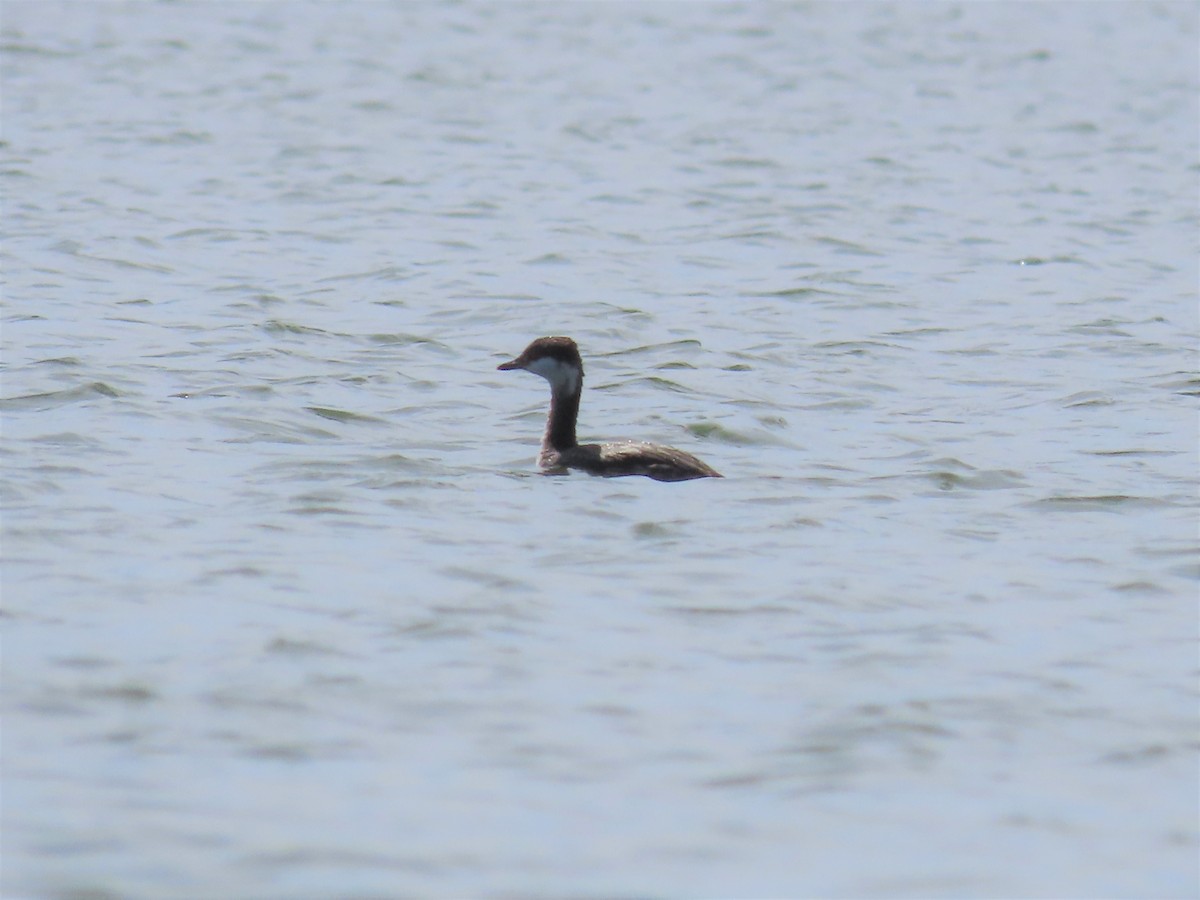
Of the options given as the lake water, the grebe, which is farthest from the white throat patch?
the lake water

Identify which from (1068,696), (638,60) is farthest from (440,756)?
(638,60)

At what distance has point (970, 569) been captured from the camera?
10.3 metres

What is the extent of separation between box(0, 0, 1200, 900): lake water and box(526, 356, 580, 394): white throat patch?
1.84 ft

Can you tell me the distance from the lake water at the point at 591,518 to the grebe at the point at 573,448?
20 cm

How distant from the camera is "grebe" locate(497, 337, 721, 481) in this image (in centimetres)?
1196

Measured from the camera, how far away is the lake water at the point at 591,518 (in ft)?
22.5

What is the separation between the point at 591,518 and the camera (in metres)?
11.1

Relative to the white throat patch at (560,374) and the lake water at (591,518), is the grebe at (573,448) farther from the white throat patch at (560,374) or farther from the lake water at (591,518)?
the lake water at (591,518)

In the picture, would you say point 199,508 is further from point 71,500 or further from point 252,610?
point 252,610

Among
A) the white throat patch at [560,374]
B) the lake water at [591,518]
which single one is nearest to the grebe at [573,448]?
the white throat patch at [560,374]

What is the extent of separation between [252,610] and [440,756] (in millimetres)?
1939

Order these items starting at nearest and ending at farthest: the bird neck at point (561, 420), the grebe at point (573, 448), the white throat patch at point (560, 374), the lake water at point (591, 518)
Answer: the lake water at point (591, 518) → the grebe at point (573, 448) → the bird neck at point (561, 420) → the white throat patch at point (560, 374)

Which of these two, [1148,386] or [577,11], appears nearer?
[1148,386]

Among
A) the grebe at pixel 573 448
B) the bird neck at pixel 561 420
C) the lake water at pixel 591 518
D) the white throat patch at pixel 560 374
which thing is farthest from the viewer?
the white throat patch at pixel 560 374
